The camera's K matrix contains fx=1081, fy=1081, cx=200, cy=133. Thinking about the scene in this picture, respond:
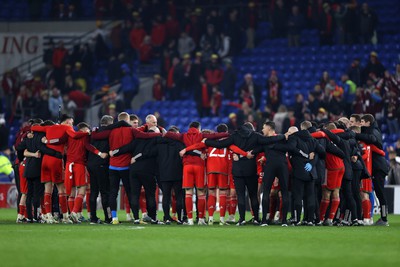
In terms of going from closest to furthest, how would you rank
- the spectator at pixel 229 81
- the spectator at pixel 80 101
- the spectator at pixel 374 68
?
the spectator at pixel 374 68 → the spectator at pixel 229 81 → the spectator at pixel 80 101

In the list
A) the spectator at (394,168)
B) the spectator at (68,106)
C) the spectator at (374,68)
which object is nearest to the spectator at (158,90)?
the spectator at (68,106)

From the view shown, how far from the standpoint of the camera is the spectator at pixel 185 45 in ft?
133

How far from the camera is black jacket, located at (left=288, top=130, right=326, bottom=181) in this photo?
22406 mm

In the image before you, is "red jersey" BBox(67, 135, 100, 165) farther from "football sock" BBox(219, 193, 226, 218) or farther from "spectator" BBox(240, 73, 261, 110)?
"spectator" BBox(240, 73, 261, 110)

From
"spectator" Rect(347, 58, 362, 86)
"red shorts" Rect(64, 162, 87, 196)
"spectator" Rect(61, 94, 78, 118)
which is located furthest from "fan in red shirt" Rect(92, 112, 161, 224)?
"spectator" Rect(61, 94, 78, 118)

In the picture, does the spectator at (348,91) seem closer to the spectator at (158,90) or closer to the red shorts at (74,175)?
the spectator at (158,90)

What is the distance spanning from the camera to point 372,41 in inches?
1496

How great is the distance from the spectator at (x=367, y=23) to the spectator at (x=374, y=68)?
7.79ft

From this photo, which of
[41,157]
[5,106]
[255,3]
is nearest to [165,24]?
[255,3]

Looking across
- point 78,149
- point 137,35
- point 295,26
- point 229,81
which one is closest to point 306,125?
point 78,149

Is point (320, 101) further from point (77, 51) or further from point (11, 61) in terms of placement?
point (11, 61)

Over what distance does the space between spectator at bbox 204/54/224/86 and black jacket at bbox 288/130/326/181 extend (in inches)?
614

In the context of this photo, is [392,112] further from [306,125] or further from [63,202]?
[63,202]

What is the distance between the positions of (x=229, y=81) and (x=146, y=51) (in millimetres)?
4774
